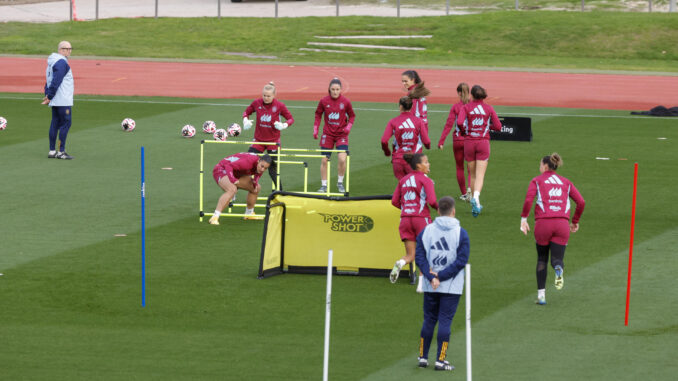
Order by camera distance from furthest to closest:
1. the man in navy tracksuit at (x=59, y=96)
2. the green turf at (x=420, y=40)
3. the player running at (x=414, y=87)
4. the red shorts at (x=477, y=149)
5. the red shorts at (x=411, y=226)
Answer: the green turf at (x=420, y=40)
the man in navy tracksuit at (x=59, y=96)
the red shorts at (x=477, y=149)
the player running at (x=414, y=87)
the red shorts at (x=411, y=226)

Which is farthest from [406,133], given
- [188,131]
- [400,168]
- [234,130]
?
[188,131]

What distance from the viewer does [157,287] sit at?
14609mm

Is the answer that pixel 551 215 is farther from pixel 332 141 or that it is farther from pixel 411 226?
pixel 332 141

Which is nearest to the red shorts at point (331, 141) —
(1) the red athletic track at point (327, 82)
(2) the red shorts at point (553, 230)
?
(2) the red shorts at point (553, 230)

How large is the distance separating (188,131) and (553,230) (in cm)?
1512

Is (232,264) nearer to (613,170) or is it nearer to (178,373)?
(178,373)

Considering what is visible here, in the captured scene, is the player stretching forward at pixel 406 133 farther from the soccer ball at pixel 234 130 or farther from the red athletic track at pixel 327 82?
the red athletic track at pixel 327 82

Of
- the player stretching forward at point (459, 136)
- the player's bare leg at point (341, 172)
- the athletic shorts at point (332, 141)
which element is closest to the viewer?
the player stretching forward at point (459, 136)

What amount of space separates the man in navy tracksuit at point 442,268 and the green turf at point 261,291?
374 mm

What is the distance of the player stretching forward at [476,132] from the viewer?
19.3 metres

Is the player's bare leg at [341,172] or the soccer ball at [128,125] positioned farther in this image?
the soccer ball at [128,125]

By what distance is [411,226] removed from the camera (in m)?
14.3

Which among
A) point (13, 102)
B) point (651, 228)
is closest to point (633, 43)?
point (13, 102)

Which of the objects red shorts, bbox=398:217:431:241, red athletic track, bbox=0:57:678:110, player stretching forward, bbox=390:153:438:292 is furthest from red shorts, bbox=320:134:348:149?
red athletic track, bbox=0:57:678:110
